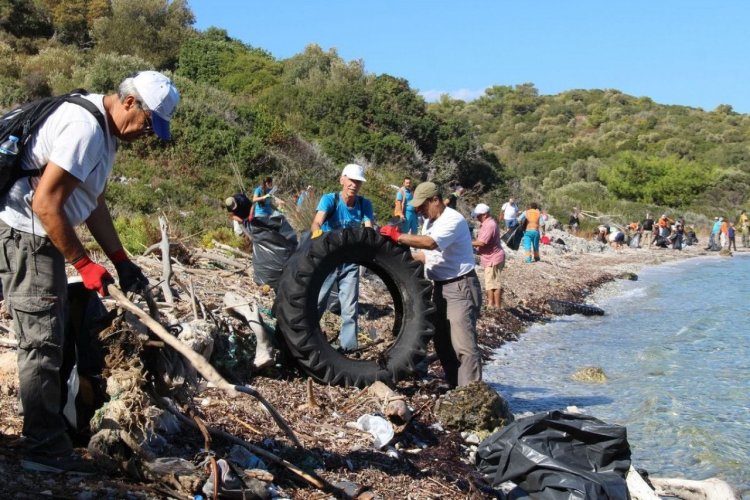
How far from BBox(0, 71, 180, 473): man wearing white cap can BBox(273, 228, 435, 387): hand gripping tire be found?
9.06ft

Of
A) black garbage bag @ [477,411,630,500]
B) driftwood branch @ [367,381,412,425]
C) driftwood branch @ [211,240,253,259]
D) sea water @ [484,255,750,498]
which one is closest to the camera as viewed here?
black garbage bag @ [477,411,630,500]

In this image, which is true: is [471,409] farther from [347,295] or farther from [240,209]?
[240,209]

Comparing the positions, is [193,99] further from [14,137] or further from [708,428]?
[14,137]

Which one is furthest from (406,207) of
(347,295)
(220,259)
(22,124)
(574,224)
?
(574,224)

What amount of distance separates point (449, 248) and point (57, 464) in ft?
12.0

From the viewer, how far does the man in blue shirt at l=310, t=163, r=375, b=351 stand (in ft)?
23.6

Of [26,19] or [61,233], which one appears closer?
[61,233]

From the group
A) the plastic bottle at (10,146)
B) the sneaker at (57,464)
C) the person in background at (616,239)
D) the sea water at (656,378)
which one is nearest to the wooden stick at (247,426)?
the sneaker at (57,464)

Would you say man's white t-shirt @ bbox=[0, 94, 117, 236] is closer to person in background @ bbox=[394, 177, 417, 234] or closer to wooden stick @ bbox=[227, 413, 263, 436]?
wooden stick @ bbox=[227, 413, 263, 436]

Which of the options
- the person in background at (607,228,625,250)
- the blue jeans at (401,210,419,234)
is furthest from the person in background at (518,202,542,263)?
the person in background at (607,228,625,250)

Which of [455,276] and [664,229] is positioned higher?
[664,229]

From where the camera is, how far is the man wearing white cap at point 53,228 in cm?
335

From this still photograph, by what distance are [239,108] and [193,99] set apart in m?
1.54

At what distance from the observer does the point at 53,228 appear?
3.34 m
